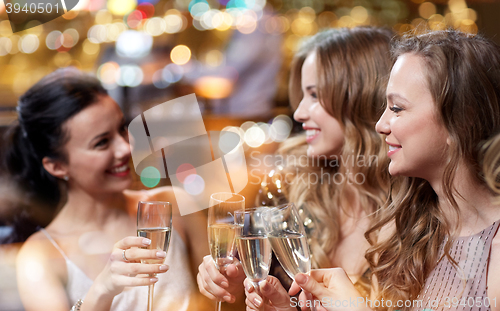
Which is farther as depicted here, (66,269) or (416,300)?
(66,269)

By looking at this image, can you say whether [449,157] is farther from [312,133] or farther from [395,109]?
[312,133]

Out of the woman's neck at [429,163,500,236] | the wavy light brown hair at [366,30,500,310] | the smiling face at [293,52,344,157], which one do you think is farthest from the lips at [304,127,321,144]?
the woman's neck at [429,163,500,236]

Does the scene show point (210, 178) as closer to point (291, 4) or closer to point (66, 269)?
point (66, 269)

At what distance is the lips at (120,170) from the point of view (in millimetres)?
1246

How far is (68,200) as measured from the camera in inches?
51.3

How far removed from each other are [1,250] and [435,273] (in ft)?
4.07

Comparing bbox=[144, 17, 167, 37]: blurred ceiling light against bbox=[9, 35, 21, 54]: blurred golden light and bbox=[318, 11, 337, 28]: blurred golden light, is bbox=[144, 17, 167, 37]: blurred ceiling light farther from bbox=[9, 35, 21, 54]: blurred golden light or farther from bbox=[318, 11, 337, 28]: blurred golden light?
bbox=[318, 11, 337, 28]: blurred golden light

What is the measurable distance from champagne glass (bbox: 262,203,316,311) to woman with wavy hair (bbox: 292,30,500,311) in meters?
0.04

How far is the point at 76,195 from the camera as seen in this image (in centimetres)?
130

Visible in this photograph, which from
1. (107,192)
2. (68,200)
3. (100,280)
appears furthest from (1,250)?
(100,280)

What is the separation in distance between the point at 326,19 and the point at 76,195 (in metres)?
1.41

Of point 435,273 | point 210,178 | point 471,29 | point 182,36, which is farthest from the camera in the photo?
point 182,36

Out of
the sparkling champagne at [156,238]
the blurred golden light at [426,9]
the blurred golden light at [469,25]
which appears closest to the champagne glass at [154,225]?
the sparkling champagne at [156,238]

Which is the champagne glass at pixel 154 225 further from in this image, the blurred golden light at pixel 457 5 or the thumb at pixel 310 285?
the blurred golden light at pixel 457 5
